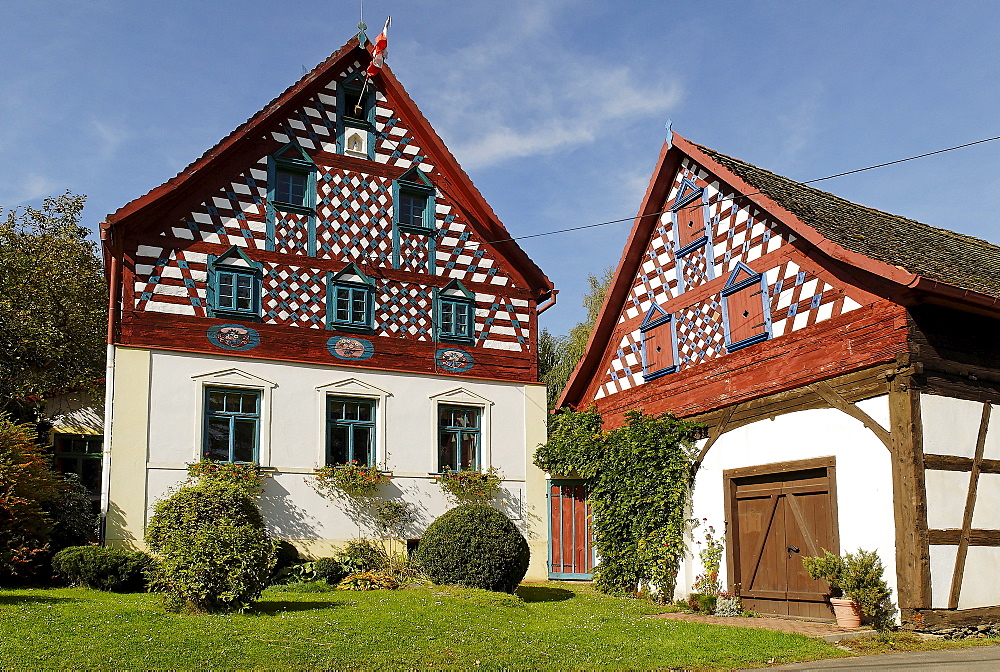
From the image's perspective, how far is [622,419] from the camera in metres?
19.5

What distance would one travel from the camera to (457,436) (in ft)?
65.9

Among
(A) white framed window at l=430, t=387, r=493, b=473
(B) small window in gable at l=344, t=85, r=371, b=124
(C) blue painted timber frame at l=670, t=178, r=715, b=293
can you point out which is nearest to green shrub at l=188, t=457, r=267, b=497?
(A) white framed window at l=430, t=387, r=493, b=473

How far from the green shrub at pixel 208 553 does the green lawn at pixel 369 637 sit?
0.35 m

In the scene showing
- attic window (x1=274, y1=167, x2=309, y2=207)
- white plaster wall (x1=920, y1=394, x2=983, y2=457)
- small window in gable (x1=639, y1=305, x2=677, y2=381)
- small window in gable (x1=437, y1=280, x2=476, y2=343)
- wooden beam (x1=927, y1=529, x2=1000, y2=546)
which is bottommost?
wooden beam (x1=927, y1=529, x2=1000, y2=546)

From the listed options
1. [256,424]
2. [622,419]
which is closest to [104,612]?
[256,424]

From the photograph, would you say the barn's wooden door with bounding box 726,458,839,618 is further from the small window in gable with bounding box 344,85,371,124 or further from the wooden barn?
the small window in gable with bounding box 344,85,371,124

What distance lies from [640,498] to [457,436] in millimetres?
4416

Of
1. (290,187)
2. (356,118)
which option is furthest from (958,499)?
(356,118)

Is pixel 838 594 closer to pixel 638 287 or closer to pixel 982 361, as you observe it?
pixel 982 361

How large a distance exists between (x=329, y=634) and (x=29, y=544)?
23.5ft

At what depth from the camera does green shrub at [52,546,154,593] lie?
1491cm

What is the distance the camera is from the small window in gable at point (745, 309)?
52.2ft

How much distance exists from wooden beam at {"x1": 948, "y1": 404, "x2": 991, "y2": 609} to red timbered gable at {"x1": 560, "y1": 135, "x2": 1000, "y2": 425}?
1.80 metres

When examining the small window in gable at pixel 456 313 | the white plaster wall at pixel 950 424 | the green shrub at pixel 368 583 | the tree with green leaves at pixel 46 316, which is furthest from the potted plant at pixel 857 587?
the tree with green leaves at pixel 46 316
